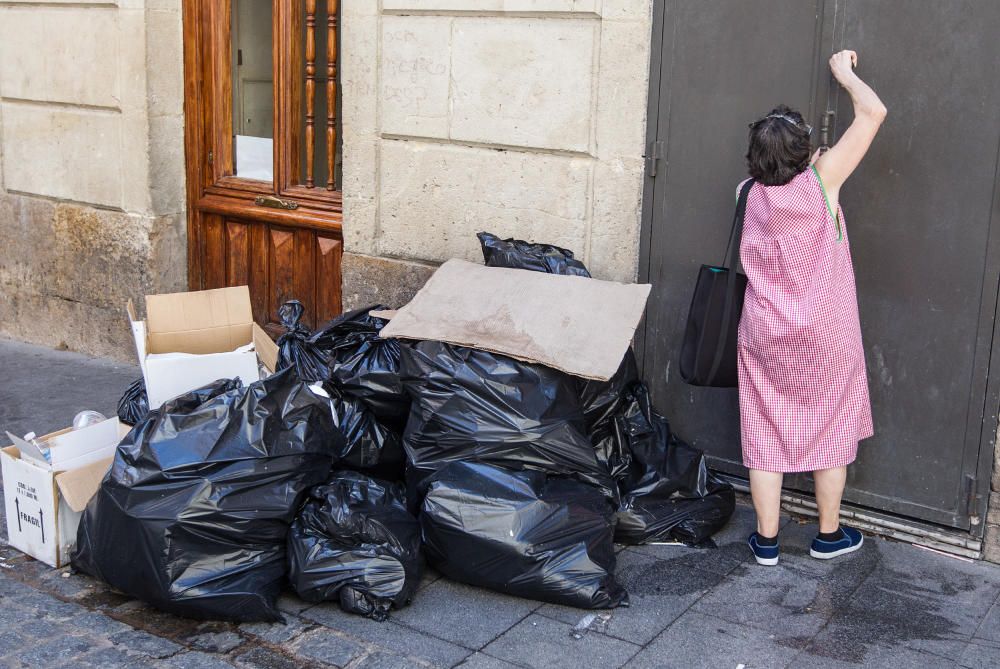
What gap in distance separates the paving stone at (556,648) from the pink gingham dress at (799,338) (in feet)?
2.88

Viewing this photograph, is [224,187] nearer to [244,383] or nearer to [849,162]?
[244,383]

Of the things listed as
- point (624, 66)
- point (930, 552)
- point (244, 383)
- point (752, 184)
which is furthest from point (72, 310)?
point (930, 552)

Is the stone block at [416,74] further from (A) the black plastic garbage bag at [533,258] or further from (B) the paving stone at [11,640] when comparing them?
(B) the paving stone at [11,640]

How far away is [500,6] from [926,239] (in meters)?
1.90

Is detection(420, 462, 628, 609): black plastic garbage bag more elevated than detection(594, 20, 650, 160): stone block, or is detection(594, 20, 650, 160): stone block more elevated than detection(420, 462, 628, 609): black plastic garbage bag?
detection(594, 20, 650, 160): stone block

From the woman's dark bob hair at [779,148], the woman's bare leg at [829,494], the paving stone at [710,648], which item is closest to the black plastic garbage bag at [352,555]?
the paving stone at [710,648]

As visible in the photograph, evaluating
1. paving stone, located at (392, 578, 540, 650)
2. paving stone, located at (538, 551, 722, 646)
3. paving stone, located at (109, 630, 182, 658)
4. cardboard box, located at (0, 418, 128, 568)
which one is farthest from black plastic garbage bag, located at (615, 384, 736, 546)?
cardboard box, located at (0, 418, 128, 568)

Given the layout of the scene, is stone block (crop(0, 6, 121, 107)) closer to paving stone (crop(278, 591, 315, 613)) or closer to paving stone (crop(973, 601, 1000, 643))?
paving stone (crop(278, 591, 315, 613))

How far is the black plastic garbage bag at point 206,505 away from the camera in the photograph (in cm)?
334

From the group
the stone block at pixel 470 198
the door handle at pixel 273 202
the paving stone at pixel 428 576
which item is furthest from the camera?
the door handle at pixel 273 202

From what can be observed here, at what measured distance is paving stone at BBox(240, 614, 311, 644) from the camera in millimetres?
3355

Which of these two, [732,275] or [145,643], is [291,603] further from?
[732,275]

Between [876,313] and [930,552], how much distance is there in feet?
2.80

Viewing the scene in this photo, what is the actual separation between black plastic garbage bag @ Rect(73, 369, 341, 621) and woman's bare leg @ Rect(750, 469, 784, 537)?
1.45 m
